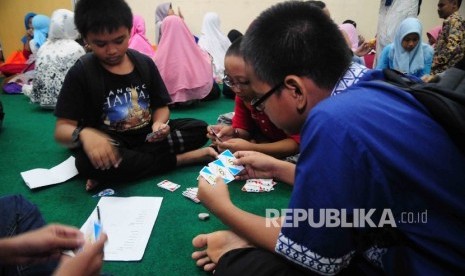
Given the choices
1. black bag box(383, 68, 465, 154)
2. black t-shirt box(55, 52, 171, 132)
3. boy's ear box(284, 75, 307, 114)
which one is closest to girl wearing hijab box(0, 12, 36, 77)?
black t-shirt box(55, 52, 171, 132)

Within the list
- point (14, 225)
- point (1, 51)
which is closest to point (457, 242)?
point (14, 225)

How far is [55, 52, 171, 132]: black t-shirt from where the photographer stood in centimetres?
172

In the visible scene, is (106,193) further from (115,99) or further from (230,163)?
(230,163)

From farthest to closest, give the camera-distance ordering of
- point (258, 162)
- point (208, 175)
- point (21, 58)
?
point (21, 58) → point (208, 175) → point (258, 162)

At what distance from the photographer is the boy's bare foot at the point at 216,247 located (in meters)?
1.18

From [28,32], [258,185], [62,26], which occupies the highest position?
[62,26]

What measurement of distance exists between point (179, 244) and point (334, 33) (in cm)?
100

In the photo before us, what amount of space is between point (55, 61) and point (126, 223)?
251 cm

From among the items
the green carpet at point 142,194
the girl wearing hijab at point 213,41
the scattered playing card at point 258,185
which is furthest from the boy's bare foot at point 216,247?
the girl wearing hijab at point 213,41

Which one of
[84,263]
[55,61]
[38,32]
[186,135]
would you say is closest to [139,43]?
[55,61]

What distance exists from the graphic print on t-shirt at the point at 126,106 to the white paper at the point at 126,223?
45 centimetres

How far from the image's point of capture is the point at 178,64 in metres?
3.48

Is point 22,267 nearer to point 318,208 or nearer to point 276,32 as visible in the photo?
point 318,208

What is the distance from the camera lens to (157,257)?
1.31 meters
